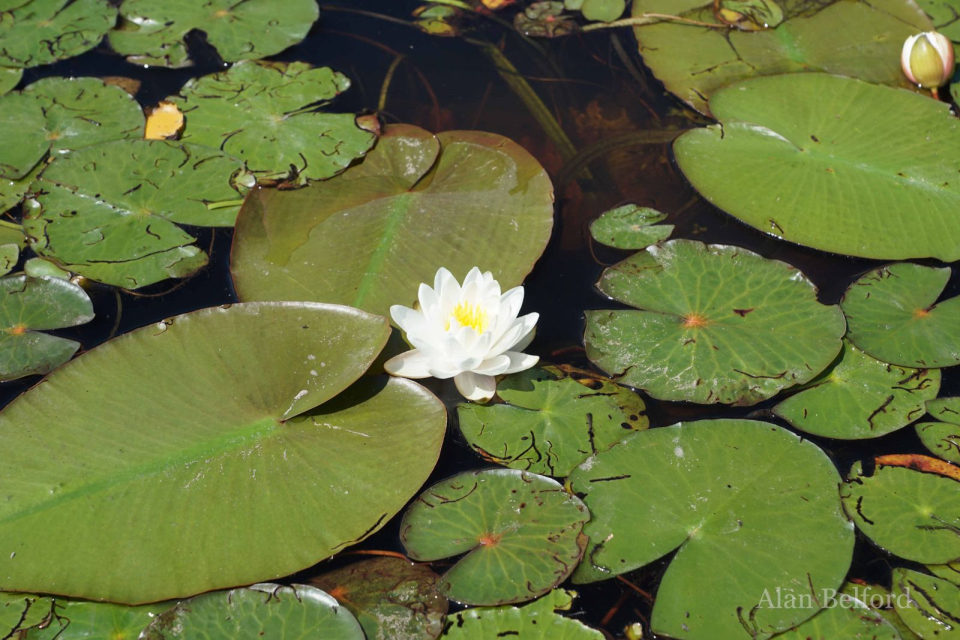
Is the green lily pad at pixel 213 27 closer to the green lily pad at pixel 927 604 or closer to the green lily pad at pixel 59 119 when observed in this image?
the green lily pad at pixel 59 119

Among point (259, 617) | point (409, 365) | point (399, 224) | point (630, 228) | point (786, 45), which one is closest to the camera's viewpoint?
point (259, 617)

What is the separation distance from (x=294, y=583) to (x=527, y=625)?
2.46 ft

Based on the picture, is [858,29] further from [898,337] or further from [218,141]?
[218,141]

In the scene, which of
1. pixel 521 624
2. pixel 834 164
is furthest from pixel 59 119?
pixel 834 164

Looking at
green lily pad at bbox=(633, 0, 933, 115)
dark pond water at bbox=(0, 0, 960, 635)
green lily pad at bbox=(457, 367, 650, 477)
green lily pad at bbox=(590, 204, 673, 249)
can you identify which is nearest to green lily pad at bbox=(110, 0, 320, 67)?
dark pond water at bbox=(0, 0, 960, 635)

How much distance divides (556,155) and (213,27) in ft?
7.33

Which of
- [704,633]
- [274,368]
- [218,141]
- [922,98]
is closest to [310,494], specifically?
[274,368]

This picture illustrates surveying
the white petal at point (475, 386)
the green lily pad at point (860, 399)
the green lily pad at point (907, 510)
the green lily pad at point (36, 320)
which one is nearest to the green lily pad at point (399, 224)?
the white petal at point (475, 386)

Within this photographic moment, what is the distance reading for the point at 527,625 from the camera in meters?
2.02

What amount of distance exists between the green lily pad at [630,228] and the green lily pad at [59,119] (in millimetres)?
2438

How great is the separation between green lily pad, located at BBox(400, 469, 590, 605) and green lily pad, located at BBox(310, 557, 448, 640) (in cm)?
7

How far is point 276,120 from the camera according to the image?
3.51m

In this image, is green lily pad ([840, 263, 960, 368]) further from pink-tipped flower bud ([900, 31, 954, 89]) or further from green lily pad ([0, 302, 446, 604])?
green lily pad ([0, 302, 446, 604])

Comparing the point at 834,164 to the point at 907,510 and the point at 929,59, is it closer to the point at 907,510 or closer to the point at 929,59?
the point at 929,59
